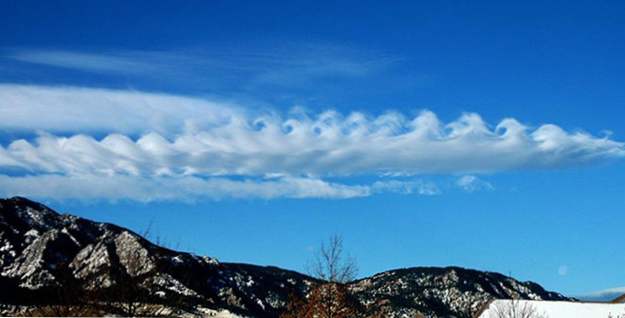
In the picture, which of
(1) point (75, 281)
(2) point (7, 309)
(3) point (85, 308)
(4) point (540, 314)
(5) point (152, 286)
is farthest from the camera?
(2) point (7, 309)

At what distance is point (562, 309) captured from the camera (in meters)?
Answer: 76.8

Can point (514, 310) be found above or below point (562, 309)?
below

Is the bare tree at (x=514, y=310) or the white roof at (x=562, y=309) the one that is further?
the white roof at (x=562, y=309)

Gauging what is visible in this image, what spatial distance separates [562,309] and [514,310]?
22.0ft

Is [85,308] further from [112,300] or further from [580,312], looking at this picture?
[580,312]

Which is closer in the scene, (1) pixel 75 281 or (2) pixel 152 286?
(2) pixel 152 286

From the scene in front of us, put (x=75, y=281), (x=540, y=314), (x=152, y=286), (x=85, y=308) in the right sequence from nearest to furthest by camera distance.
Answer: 1. (x=85, y=308)
2. (x=152, y=286)
3. (x=75, y=281)
4. (x=540, y=314)

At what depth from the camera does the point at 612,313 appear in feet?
254

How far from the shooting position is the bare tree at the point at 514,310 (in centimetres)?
7444

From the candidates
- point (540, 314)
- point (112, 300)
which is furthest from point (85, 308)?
point (540, 314)

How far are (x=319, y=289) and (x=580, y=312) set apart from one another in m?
34.2

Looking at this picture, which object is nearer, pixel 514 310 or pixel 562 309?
pixel 514 310

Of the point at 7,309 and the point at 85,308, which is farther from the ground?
the point at 7,309

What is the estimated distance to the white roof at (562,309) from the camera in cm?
7588
